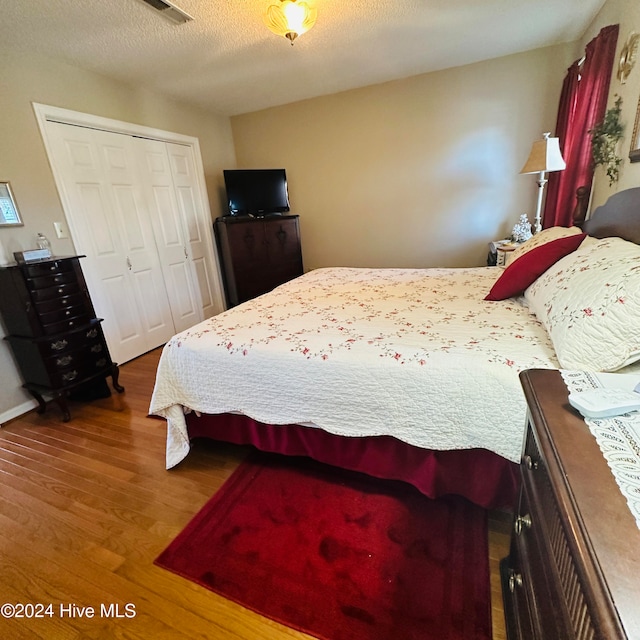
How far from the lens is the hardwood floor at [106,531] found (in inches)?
42.3

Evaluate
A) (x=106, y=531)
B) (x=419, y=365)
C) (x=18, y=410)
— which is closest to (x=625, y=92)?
(x=419, y=365)

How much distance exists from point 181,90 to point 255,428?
3417 millimetres

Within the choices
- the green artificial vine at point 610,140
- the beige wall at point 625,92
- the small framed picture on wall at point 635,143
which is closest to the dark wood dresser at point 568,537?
the small framed picture on wall at point 635,143

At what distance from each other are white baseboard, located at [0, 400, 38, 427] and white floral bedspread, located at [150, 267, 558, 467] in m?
1.54

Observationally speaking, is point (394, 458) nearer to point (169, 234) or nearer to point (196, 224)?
point (169, 234)

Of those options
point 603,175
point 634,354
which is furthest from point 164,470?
point 603,175

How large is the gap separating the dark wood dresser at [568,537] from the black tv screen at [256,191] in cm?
378

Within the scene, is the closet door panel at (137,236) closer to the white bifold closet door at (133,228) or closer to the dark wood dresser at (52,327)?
the white bifold closet door at (133,228)

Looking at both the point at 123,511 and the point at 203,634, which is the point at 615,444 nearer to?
the point at 203,634

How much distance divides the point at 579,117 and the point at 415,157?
1.46 m

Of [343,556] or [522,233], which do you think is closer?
[343,556]

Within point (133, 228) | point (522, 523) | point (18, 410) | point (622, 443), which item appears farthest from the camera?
point (133, 228)

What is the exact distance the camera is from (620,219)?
5.17 feet

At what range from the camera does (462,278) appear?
229cm
